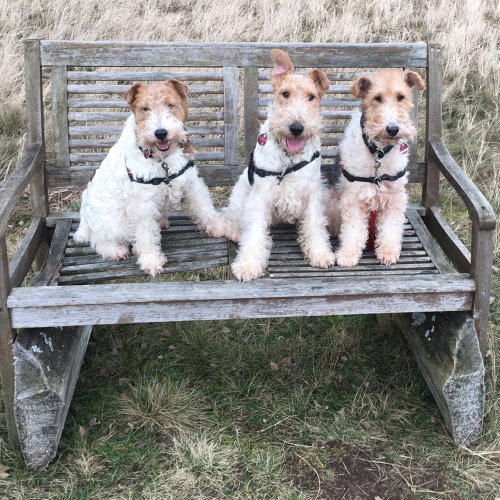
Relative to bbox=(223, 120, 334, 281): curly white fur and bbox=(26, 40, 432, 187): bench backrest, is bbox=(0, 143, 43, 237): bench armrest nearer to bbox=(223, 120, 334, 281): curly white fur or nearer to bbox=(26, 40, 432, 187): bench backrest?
bbox=(26, 40, 432, 187): bench backrest

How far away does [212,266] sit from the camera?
10.4 ft

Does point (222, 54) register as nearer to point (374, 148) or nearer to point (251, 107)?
point (251, 107)

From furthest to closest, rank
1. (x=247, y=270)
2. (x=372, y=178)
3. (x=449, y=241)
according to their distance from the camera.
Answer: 1. (x=449, y=241)
2. (x=372, y=178)
3. (x=247, y=270)

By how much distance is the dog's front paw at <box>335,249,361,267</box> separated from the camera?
122 inches

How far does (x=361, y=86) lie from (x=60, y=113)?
1.77 m

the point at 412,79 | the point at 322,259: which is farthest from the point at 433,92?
the point at 322,259

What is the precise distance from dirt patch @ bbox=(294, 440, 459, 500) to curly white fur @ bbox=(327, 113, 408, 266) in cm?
97

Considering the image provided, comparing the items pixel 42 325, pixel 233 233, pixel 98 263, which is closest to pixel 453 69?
pixel 233 233

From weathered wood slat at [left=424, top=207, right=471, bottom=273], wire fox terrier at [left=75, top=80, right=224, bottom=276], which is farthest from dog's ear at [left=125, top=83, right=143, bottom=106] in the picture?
weathered wood slat at [left=424, top=207, right=471, bottom=273]

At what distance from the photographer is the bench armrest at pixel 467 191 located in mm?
2852

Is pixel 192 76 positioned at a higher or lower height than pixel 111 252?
higher

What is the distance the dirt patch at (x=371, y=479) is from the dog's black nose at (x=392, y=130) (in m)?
1.56

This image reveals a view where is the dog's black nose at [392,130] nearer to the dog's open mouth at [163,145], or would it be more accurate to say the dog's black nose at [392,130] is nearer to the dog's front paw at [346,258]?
the dog's front paw at [346,258]

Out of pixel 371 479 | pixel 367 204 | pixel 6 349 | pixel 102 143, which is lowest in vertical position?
pixel 371 479
